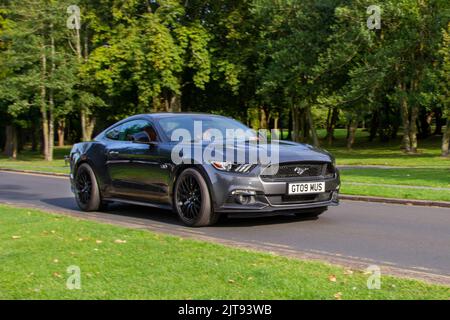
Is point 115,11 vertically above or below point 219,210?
above

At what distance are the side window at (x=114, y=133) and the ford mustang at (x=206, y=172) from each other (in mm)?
48

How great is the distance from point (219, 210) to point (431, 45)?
993 inches

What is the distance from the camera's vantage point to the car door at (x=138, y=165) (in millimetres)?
9289

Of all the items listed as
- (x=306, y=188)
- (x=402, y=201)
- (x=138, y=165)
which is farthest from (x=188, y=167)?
(x=402, y=201)

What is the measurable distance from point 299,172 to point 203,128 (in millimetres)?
1785

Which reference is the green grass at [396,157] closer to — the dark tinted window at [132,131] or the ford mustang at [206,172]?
the ford mustang at [206,172]

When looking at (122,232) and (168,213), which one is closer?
(122,232)

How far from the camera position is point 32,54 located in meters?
35.7

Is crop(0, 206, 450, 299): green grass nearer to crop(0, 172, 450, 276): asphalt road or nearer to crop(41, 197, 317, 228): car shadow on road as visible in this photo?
crop(0, 172, 450, 276): asphalt road

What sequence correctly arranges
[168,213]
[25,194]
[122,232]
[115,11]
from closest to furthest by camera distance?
[122,232] → [168,213] → [25,194] → [115,11]

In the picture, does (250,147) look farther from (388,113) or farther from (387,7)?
(388,113)

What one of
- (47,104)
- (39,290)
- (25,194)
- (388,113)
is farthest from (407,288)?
(388,113)

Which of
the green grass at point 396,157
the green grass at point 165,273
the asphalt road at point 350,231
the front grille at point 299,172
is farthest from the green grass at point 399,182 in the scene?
the green grass at point 165,273

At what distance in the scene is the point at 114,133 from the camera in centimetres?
1075
